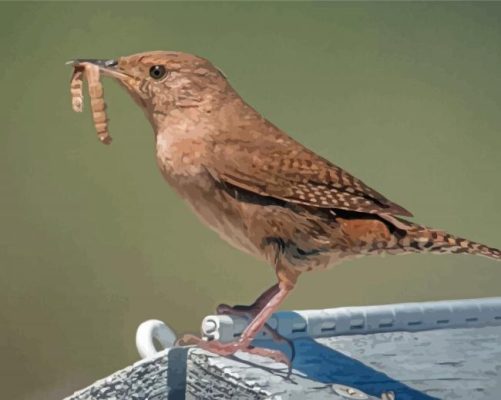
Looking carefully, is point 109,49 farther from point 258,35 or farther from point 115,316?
point 115,316

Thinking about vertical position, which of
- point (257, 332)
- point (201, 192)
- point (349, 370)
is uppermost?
point (201, 192)

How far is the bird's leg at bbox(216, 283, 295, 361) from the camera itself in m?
2.60

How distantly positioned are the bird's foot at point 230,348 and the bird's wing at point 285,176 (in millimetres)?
414

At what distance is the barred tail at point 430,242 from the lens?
245cm

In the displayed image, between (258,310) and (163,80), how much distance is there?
688mm

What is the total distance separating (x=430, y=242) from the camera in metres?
2.46

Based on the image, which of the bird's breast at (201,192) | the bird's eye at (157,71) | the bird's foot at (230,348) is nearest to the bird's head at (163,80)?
the bird's eye at (157,71)

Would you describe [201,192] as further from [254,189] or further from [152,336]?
[152,336]

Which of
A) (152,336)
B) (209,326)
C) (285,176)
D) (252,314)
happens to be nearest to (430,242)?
(285,176)

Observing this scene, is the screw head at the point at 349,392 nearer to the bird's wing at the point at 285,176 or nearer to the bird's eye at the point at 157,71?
the bird's wing at the point at 285,176

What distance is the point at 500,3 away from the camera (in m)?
3.08

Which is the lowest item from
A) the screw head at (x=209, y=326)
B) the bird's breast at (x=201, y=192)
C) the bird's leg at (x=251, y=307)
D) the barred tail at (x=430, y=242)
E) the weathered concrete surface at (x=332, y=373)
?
the weathered concrete surface at (x=332, y=373)

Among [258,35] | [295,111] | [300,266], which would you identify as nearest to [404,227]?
[300,266]

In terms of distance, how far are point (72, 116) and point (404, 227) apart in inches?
39.8
